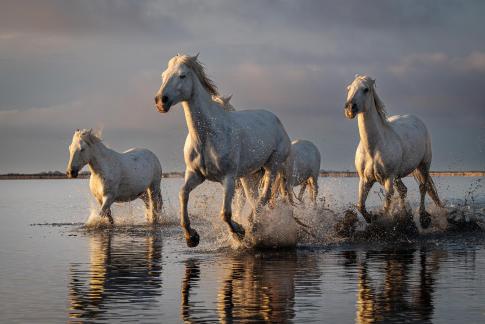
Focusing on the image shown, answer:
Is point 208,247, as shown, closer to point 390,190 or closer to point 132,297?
point 390,190

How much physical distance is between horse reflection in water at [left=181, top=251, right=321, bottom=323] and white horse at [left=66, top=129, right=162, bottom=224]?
24.4ft

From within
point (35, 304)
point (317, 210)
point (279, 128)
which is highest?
point (279, 128)

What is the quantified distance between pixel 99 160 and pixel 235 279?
1020 centimetres

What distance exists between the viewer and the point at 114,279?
10586 mm

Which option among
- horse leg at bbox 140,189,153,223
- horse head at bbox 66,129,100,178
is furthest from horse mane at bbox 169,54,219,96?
horse leg at bbox 140,189,153,223

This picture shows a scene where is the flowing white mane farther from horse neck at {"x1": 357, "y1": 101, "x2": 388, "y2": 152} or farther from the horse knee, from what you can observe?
horse neck at {"x1": 357, "y1": 101, "x2": 388, "y2": 152}

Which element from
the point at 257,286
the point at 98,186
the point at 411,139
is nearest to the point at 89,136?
the point at 98,186

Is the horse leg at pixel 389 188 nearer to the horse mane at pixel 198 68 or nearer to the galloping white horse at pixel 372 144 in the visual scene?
the galloping white horse at pixel 372 144

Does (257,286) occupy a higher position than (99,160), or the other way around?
(99,160)

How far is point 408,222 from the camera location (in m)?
16.8

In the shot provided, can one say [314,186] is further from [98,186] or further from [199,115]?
[199,115]

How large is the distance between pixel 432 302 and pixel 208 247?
6.25 metres

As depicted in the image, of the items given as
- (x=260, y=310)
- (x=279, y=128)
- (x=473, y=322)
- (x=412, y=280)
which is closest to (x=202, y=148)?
(x=279, y=128)

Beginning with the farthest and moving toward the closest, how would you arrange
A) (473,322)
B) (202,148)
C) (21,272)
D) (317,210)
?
(317,210) < (202,148) < (21,272) < (473,322)
